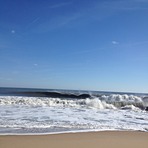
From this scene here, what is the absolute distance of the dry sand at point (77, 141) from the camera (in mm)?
5336

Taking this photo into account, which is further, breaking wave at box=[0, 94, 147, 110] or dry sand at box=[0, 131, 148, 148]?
breaking wave at box=[0, 94, 147, 110]

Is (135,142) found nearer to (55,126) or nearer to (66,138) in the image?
(66,138)

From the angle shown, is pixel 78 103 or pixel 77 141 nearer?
pixel 77 141

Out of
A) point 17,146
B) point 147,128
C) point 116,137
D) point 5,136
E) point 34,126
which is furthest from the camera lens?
point 147,128

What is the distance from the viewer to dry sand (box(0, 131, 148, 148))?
210 inches

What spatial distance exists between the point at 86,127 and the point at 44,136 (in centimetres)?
208

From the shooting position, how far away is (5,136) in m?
5.94

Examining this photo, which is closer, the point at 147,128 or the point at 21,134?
the point at 21,134

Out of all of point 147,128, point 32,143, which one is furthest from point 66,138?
point 147,128

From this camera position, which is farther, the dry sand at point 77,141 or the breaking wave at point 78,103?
the breaking wave at point 78,103

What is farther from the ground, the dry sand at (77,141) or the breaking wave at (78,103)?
the breaking wave at (78,103)

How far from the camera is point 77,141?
18.9 feet

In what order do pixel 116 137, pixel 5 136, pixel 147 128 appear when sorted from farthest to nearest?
pixel 147 128, pixel 116 137, pixel 5 136

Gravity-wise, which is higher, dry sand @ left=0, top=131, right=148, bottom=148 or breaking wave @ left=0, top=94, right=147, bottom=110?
breaking wave @ left=0, top=94, right=147, bottom=110
